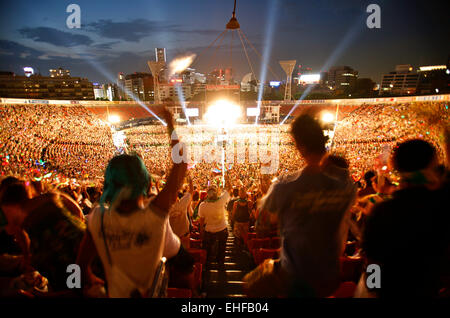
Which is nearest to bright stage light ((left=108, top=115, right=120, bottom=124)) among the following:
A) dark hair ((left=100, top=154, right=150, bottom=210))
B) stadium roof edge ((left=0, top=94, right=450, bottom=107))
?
stadium roof edge ((left=0, top=94, right=450, bottom=107))

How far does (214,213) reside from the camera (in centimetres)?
366

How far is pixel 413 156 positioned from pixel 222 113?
38.6m

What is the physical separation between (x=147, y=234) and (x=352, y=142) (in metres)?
28.4

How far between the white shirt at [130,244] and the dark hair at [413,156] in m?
1.52

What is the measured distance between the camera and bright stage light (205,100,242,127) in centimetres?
3903

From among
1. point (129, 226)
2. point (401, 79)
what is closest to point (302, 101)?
point (129, 226)

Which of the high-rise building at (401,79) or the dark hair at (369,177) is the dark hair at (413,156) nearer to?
the dark hair at (369,177)

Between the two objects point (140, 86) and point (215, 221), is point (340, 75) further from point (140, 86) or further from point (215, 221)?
point (215, 221)

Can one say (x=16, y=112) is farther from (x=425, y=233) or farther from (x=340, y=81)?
(x=340, y=81)

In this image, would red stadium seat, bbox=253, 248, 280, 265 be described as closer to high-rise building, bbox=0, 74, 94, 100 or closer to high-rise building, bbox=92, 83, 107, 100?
high-rise building, bbox=0, 74, 94, 100

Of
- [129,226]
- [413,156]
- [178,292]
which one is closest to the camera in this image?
[129,226]

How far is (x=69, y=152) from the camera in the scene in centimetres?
1930
